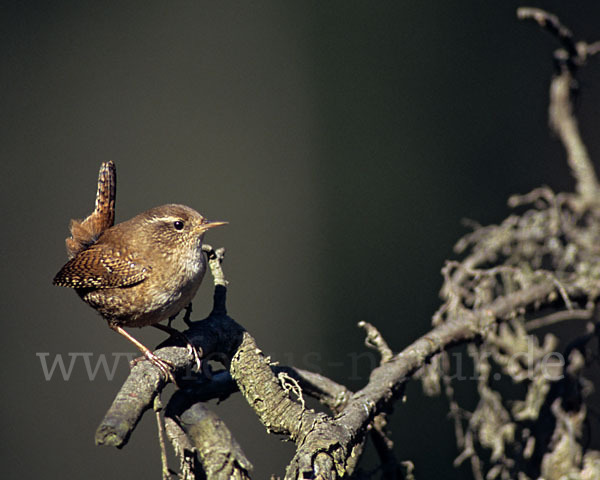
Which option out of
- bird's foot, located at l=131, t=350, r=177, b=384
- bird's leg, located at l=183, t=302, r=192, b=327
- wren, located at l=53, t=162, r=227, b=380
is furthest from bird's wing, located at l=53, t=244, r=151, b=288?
bird's foot, located at l=131, t=350, r=177, b=384

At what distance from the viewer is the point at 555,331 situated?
375cm

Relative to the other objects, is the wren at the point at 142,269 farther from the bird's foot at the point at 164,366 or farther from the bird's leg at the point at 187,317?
the bird's foot at the point at 164,366

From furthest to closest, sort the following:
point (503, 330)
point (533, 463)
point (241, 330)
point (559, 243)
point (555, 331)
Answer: point (555, 331) → point (559, 243) → point (503, 330) → point (533, 463) → point (241, 330)

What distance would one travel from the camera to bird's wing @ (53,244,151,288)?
1715 millimetres

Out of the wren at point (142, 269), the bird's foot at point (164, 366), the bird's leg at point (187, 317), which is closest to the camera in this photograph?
the bird's foot at point (164, 366)

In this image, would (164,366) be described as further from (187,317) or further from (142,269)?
(142,269)

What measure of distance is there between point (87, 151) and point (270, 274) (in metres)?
1.53

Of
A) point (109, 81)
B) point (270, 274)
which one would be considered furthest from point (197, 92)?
point (270, 274)

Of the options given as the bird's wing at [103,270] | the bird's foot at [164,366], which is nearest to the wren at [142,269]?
the bird's wing at [103,270]

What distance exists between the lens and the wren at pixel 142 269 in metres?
1.67

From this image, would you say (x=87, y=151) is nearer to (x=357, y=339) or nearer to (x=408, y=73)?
(x=357, y=339)

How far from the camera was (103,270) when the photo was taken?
5.71 ft

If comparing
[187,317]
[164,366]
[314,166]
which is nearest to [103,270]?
[187,317]

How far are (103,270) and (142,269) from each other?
0.35 feet
